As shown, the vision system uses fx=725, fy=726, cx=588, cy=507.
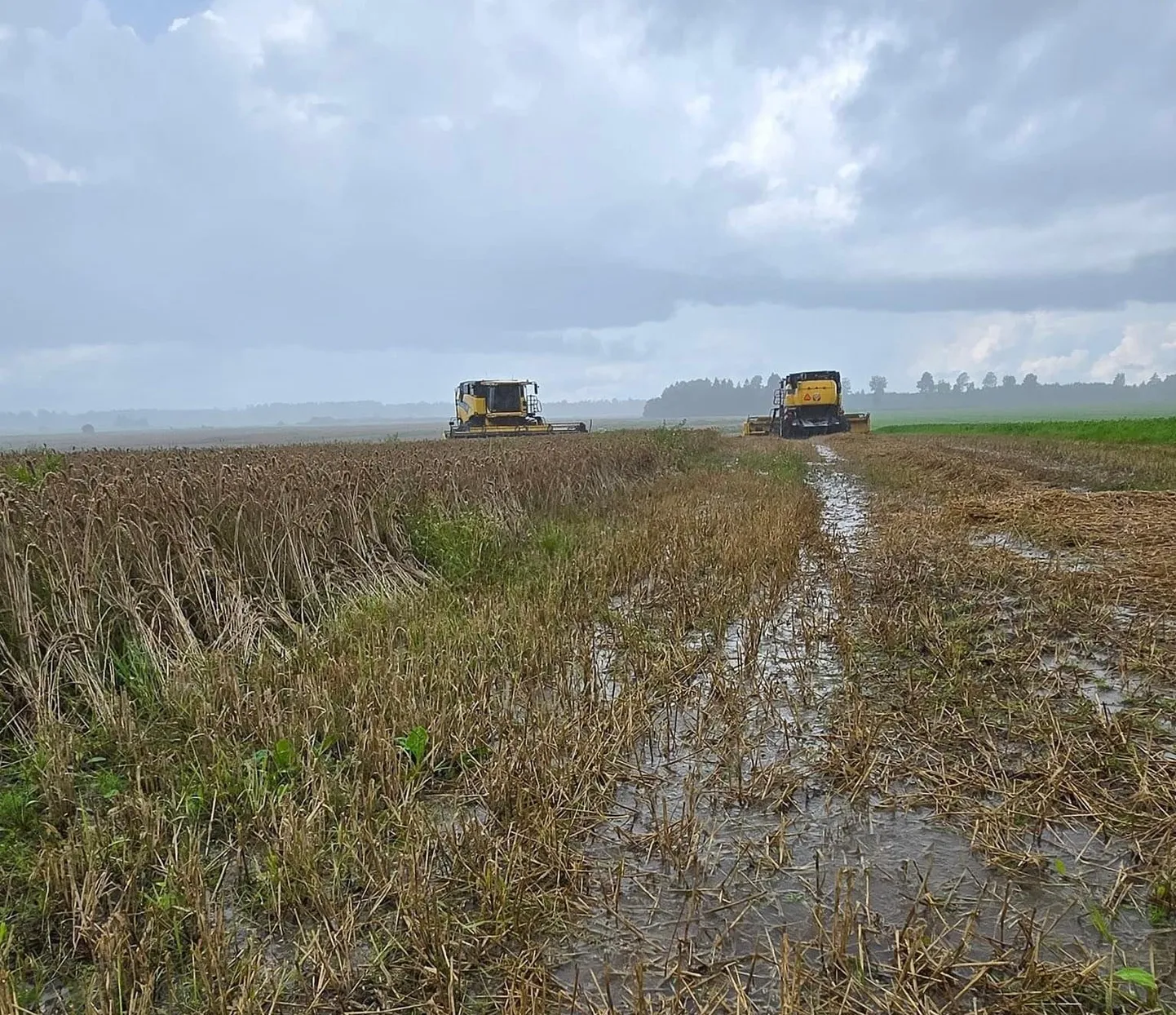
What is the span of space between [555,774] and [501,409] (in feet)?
112

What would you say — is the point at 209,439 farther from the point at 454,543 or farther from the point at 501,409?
the point at 454,543

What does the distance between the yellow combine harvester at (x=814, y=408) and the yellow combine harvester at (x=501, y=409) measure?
41.1ft

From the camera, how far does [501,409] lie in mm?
36469

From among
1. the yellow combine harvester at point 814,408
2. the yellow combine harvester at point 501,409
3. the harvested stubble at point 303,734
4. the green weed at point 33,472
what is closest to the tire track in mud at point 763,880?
the harvested stubble at point 303,734

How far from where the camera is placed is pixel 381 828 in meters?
2.78

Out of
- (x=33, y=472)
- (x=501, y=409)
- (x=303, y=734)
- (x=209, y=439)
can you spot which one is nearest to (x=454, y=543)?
(x=303, y=734)

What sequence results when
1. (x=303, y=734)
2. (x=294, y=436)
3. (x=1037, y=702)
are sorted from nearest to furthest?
(x=303, y=734)
(x=1037, y=702)
(x=294, y=436)

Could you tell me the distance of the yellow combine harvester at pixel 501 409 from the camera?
35.0 m

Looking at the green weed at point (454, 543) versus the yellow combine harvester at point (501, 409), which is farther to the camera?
the yellow combine harvester at point (501, 409)

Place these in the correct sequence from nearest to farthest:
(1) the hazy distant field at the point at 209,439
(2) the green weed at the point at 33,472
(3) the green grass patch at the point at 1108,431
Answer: (2) the green weed at the point at 33,472, (3) the green grass patch at the point at 1108,431, (1) the hazy distant field at the point at 209,439

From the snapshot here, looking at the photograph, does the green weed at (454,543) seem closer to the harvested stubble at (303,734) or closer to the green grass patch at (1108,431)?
the harvested stubble at (303,734)

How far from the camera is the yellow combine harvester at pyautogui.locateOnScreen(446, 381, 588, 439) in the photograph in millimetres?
35031

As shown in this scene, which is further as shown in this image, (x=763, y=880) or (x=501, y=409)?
(x=501, y=409)

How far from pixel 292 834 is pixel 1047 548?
25.4 ft
